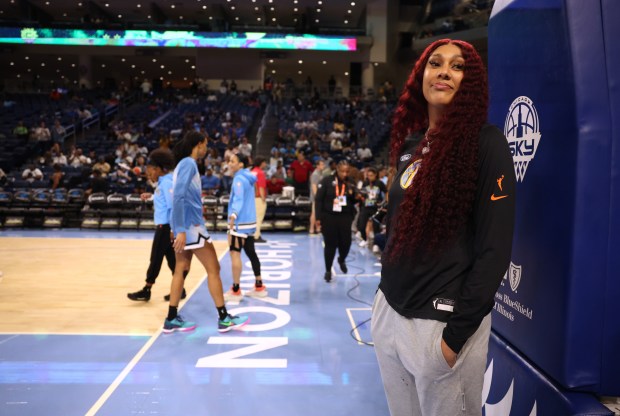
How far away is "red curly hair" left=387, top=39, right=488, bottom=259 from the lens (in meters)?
1.50

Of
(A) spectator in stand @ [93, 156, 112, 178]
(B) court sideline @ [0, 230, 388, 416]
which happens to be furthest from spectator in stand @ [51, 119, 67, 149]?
(B) court sideline @ [0, 230, 388, 416]

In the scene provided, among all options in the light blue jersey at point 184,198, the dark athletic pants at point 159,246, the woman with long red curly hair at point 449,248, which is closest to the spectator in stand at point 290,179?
the dark athletic pants at point 159,246

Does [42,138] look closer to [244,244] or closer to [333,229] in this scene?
[333,229]

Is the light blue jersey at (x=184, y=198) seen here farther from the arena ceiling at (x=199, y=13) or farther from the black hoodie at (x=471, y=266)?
the arena ceiling at (x=199, y=13)

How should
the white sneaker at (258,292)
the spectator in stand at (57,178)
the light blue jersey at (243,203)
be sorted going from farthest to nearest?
the spectator in stand at (57,178) → the white sneaker at (258,292) → the light blue jersey at (243,203)

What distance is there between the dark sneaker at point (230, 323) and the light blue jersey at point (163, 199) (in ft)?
5.02

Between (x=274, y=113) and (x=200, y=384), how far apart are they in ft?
66.0

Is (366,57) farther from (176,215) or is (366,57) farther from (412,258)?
(412,258)

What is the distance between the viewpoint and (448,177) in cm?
151

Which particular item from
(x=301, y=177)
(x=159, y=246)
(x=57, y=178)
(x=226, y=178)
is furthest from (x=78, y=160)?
(x=159, y=246)

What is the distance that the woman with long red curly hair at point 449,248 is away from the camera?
1.44 meters

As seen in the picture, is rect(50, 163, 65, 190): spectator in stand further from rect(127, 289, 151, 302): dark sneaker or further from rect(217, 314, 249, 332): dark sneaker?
rect(217, 314, 249, 332): dark sneaker

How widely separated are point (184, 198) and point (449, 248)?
3553mm

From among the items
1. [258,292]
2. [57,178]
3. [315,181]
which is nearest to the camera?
[258,292]
